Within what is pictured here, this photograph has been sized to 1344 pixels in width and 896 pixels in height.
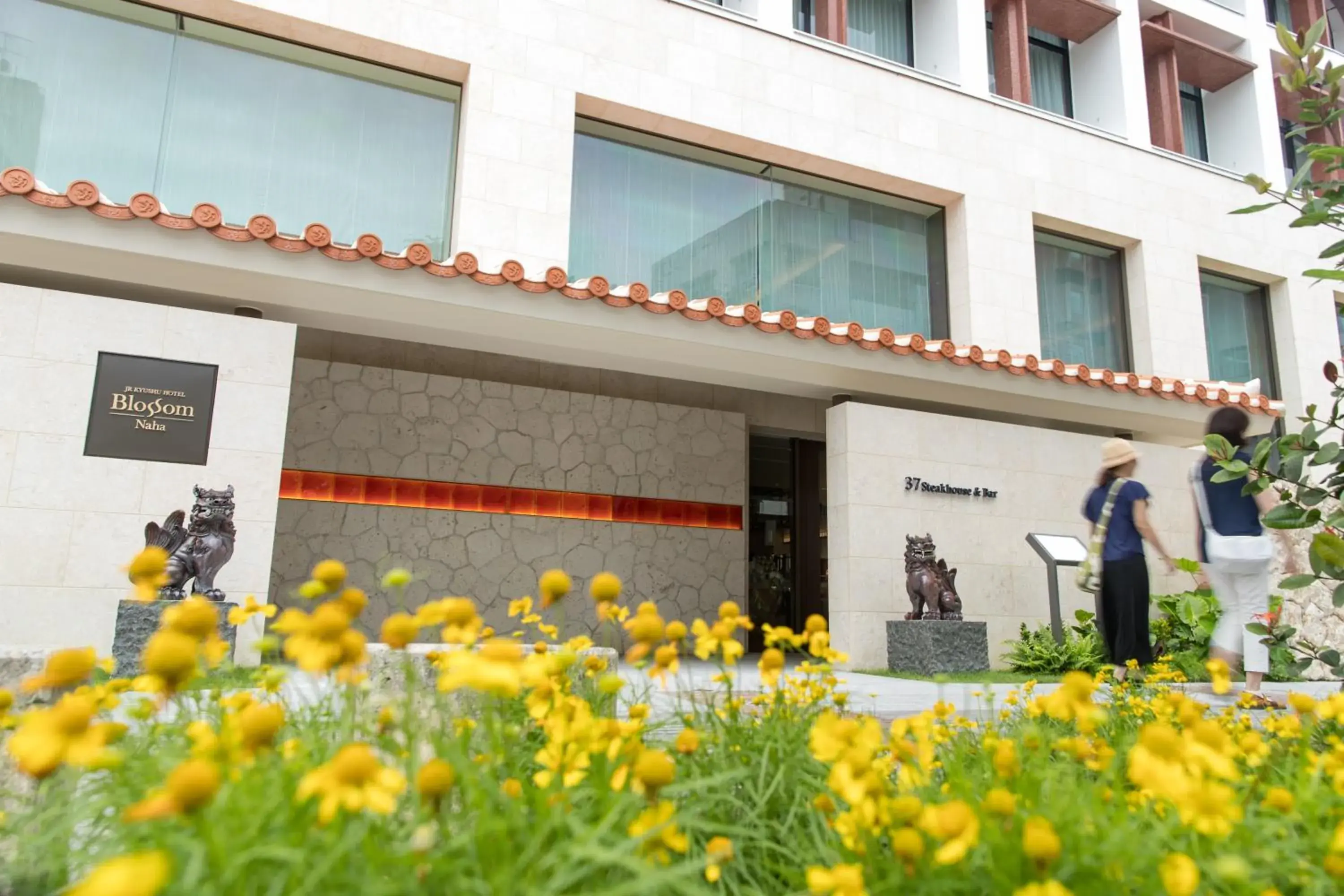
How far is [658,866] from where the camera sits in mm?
1359

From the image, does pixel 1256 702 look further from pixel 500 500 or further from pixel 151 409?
pixel 500 500

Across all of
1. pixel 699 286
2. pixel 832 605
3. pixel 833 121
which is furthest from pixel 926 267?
pixel 832 605

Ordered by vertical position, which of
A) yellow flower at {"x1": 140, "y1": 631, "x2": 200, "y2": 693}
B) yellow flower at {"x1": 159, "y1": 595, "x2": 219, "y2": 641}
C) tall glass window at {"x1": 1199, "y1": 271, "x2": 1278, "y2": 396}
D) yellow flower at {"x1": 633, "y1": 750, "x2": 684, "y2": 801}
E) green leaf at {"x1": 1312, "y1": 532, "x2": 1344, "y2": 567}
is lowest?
yellow flower at {"x1": 633, "y1": 750, "x2": 684, "y2": 801}

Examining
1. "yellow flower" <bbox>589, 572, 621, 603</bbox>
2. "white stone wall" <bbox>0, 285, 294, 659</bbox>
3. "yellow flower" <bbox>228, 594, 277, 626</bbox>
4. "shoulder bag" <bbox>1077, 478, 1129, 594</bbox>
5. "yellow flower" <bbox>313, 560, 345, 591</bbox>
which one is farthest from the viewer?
"white stone wall" <bbox>0, 285, 294, 659</bbox>

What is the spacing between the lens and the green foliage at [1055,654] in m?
8.67

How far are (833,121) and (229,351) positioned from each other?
324 inches

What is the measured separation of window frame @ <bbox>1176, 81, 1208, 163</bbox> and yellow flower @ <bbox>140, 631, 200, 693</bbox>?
59.6ft

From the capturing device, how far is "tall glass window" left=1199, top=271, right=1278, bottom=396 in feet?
46.7

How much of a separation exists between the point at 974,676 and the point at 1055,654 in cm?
134

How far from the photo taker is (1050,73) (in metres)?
14.3

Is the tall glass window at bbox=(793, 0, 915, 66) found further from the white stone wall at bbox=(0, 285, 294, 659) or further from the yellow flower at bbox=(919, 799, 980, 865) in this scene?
the yellow flower at bbox=(919, 799, 980, 865)

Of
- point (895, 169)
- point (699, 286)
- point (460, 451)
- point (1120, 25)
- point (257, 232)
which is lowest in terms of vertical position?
point (460, 451)

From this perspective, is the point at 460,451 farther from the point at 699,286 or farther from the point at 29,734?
the point at 29,734

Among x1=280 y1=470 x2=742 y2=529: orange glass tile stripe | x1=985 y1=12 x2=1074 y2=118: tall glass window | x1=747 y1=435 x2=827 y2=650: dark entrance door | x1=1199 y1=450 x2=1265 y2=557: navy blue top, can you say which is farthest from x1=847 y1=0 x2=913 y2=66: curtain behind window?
x1=1199 y1=450 x2=1265 y2=557: navy blue top
